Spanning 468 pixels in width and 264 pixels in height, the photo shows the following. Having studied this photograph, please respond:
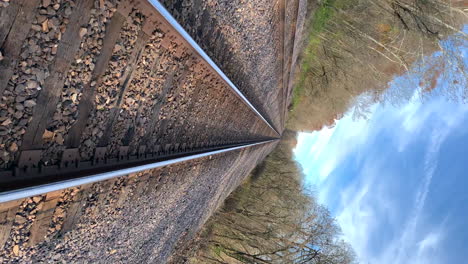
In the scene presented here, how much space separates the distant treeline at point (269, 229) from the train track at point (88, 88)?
32.7 ft

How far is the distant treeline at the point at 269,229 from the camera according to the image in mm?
17547

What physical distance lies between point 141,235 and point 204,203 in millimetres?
3973

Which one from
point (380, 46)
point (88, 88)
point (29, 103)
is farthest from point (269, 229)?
point (29, 103)

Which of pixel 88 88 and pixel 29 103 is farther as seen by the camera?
pixel 88 88

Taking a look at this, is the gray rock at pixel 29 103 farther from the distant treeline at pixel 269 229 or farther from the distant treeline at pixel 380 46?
the distant treeline at pixel 380 46

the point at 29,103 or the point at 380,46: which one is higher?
the point at 380,46

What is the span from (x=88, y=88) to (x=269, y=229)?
16.9m

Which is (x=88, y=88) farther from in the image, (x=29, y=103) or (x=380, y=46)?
(x=380, y=46)

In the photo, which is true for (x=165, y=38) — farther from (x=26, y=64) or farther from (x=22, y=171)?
(x=22, y=171)

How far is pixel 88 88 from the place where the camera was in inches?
153

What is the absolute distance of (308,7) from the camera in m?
15.9

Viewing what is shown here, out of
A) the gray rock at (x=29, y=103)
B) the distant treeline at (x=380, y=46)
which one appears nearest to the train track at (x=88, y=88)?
the gray rock at (x=29, y=103)

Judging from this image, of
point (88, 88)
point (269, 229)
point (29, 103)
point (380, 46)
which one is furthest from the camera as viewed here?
point (269, 229)

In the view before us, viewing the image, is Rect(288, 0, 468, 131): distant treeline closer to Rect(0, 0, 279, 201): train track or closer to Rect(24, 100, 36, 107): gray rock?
Rect(0, 0, 279, 201): train track
